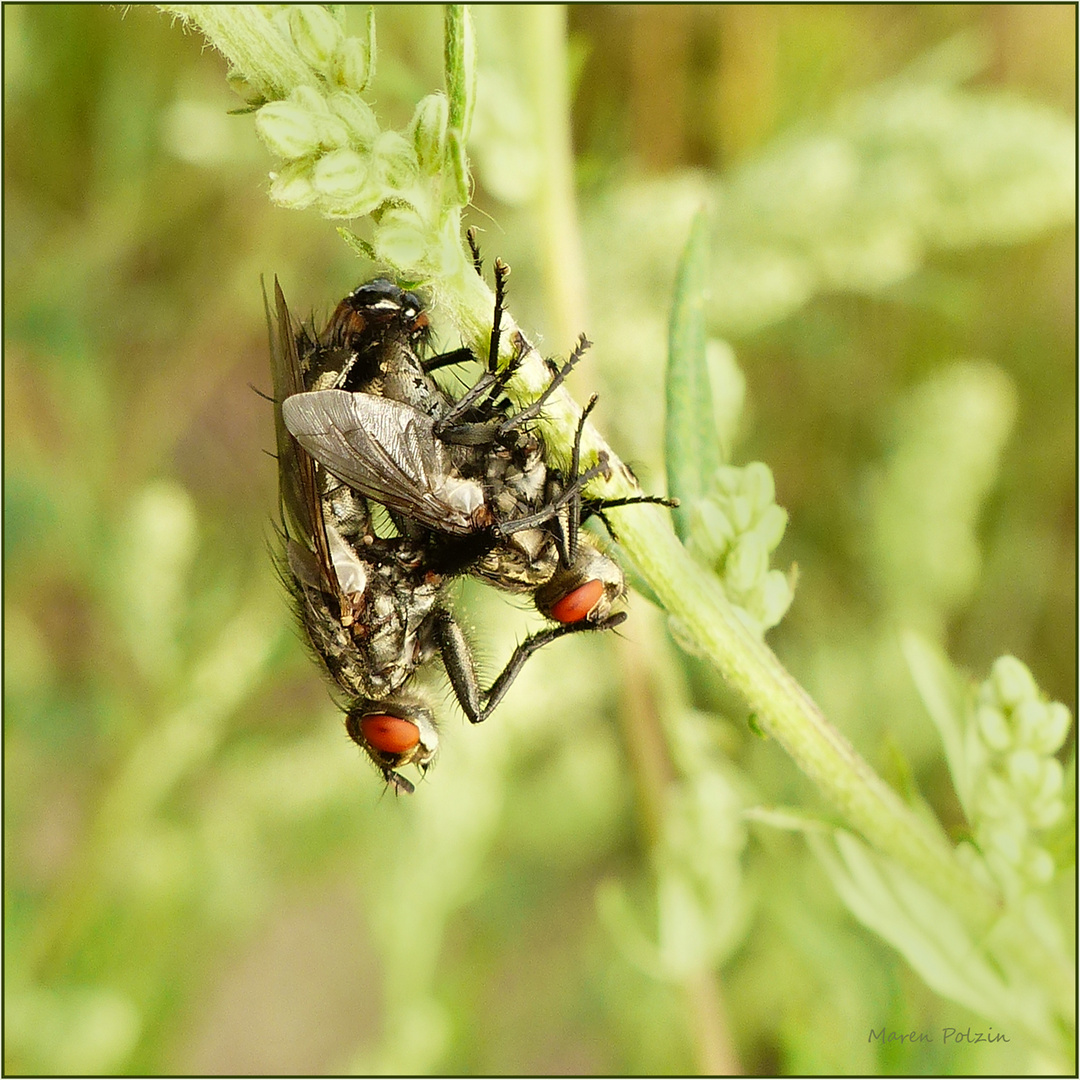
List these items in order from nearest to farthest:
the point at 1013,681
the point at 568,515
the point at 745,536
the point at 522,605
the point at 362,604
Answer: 1. the point at 745,536
2. the point at 1013,681
3. the point at 568,515
4. the point at 362,604
5. the point at 522,605

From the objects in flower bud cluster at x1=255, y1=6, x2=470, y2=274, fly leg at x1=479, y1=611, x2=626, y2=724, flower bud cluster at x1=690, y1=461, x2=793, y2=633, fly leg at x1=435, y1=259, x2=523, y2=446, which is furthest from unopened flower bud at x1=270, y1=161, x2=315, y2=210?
fly leg at x1=479, y1=611, x2=626, y2=724

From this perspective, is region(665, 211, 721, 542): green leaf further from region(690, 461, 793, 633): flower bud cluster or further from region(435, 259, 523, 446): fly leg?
region(435, 259, 523, 446): fly leg

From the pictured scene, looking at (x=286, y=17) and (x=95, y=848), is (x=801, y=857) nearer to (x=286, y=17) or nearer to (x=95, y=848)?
(x=95, y=848)

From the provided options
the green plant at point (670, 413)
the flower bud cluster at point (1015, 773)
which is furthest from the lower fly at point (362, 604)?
the flower bud cluster at point (1015, 773)

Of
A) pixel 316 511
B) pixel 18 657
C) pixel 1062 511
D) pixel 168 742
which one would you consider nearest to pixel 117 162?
pixel 18 657

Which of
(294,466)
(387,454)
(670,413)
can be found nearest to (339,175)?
(670,413)

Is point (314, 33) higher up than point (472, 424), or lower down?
higher up

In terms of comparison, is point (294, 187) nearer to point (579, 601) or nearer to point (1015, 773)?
point (579, 601)
